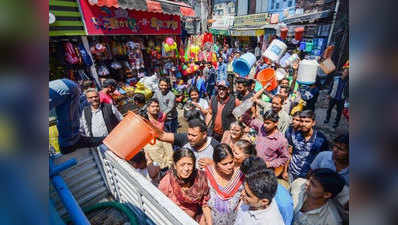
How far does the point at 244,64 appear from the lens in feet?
13.6

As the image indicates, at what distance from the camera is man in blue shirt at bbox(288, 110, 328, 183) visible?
229 centimetres

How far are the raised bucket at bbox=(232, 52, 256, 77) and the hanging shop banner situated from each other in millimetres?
4436

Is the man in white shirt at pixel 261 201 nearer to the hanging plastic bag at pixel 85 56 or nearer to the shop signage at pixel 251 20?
the hanging plastic bag at pixel 85 56

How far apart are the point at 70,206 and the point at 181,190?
0.83 meters

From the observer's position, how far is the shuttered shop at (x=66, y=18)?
16.4 feet

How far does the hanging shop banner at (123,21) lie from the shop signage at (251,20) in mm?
7371

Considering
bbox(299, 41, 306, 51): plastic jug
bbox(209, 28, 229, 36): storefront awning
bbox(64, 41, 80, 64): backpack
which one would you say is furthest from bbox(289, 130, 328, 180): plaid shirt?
bbox(209, 28, 229, 36): storefront awning

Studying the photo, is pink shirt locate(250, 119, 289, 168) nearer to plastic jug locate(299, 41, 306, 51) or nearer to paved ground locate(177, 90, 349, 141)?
paved ground locate(177, 90, 349, 141)

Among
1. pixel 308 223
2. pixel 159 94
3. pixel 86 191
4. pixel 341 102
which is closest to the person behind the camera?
pixel 308 223

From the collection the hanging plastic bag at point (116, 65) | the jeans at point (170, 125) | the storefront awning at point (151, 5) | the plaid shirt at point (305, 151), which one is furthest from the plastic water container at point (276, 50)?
the hanging plastic bag at point (116, 65)

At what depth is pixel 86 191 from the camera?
7.51ft

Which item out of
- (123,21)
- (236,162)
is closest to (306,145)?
(236,162)

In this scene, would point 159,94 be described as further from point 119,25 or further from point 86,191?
point 119,25
